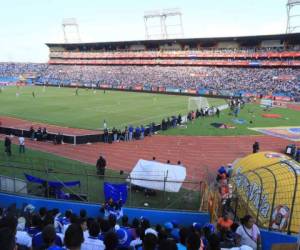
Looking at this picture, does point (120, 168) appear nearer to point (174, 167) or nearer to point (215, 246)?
point (174, 167)

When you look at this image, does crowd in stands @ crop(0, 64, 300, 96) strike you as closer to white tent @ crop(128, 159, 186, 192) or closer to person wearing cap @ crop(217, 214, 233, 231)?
white tent @ crop(128, 159, 186, 192)

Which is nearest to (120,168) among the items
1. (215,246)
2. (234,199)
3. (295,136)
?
(234,199)

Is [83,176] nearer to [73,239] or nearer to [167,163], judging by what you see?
[167,163]

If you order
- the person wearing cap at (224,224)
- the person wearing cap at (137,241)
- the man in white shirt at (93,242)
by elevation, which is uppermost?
the man in white shirt at (93,242)

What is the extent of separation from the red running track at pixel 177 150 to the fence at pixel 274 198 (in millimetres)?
7883

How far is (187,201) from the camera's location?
1517 cm

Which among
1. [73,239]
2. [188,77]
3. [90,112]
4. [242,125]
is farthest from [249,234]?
[188,77]

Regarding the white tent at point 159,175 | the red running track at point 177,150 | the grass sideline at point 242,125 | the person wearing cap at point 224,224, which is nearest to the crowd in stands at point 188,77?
the grass sideline at point 242,125

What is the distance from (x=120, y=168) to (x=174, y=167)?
6147 millimetres

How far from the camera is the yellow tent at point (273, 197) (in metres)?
9.70

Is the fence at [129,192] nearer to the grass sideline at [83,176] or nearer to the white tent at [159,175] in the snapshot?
the grass sideline at [83,176]

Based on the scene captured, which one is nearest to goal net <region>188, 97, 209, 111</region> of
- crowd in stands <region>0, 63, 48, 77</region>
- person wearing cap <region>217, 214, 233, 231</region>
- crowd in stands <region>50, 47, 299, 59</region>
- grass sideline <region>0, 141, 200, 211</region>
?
grass sideline <region>0, 141, 200, 211</region>

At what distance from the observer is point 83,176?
17.8 m

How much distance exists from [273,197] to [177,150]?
15.2 m
